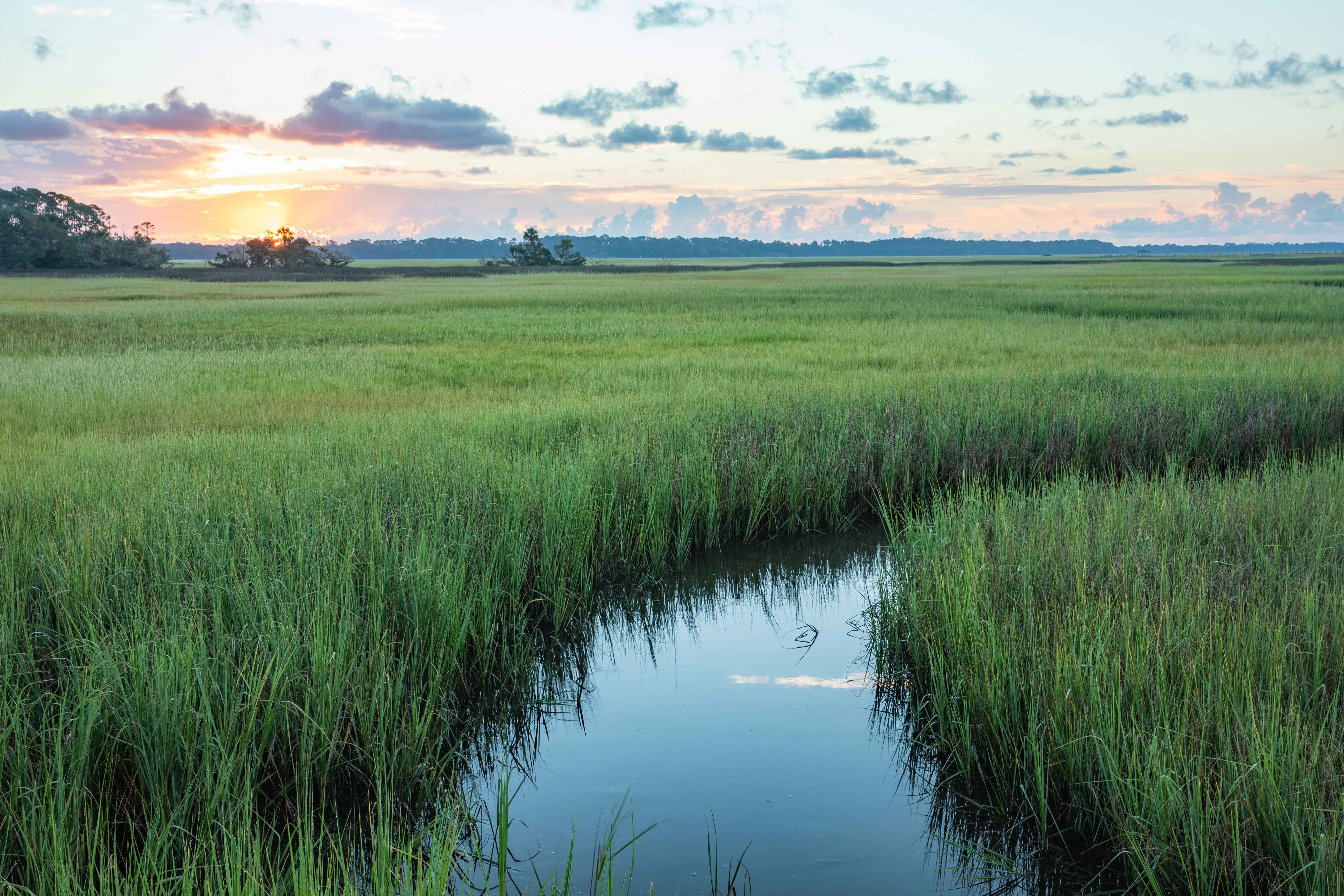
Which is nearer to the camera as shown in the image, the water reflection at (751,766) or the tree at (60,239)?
the water reflection at (751,766)

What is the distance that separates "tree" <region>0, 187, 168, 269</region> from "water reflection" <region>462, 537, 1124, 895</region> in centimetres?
8502

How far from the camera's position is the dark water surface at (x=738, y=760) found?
3.13m

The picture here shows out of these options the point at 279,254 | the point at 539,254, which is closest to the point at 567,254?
the point at 539,254

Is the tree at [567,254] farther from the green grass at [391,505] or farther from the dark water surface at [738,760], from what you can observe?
the dark water surface at [738,760]

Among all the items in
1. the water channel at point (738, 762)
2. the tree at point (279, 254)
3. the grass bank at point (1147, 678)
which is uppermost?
the tree at point (279, 254)

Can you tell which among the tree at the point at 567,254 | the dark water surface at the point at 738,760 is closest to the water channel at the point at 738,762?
the dark water surface at the point at 738,760

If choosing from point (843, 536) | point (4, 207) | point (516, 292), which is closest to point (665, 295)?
point (516, 292)

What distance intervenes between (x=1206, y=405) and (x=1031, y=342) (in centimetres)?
592

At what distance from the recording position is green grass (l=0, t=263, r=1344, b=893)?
2955 millimetres

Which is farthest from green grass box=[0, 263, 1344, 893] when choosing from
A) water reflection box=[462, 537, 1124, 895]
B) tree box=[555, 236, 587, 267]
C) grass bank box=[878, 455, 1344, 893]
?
tree box=[555, 236, 587, 267]

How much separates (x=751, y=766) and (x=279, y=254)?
9191cm

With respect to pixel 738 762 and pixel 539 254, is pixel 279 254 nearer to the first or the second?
pixel 539 254

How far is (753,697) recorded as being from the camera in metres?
4.47

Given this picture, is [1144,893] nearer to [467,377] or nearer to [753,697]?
[753,697]
